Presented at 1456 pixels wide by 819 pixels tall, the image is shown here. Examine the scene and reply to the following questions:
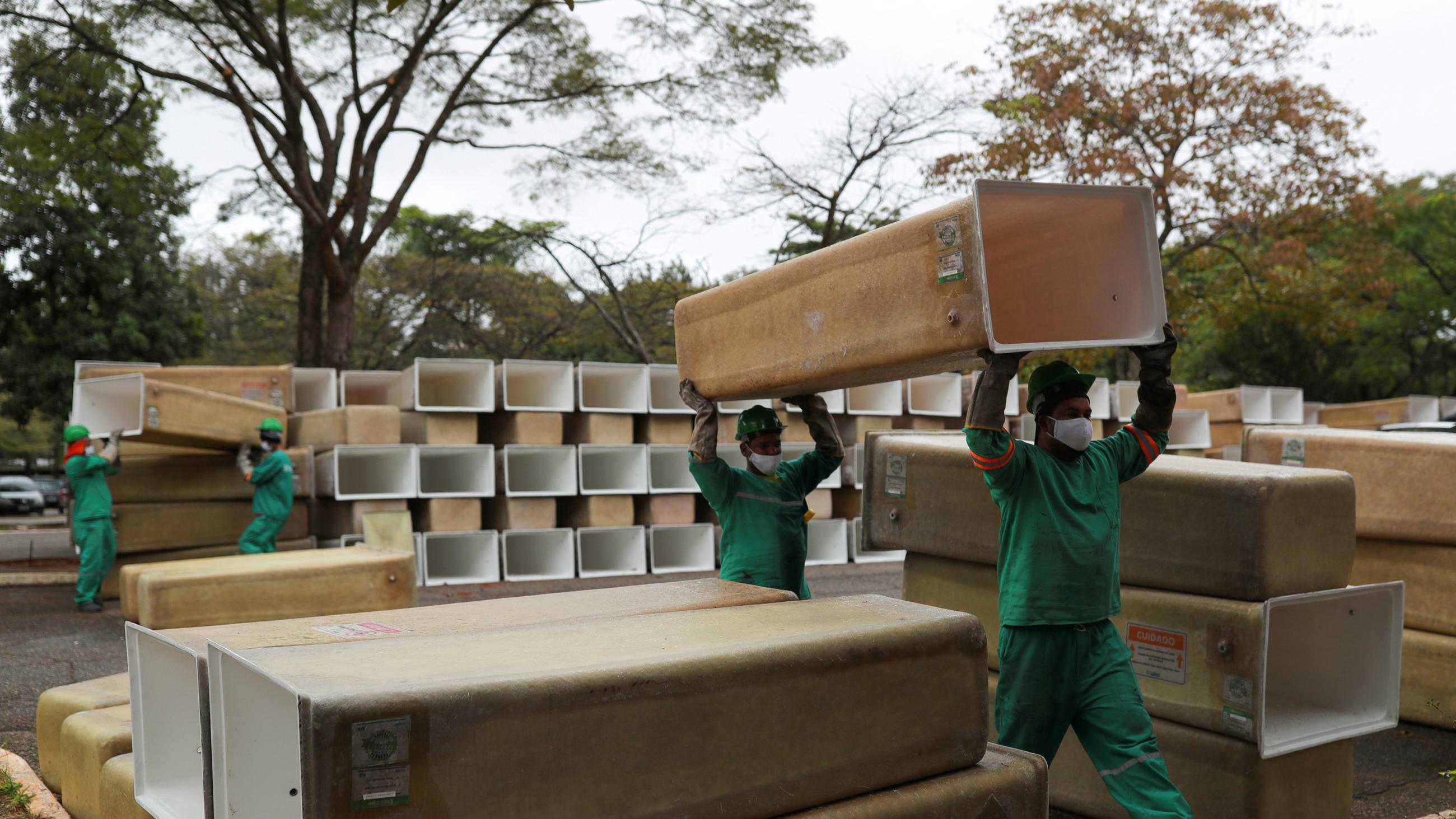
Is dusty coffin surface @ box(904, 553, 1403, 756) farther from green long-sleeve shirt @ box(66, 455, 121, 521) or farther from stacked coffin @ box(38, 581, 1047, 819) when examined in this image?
green long-sleeve shirt @ box(66, 455, 121, 521)

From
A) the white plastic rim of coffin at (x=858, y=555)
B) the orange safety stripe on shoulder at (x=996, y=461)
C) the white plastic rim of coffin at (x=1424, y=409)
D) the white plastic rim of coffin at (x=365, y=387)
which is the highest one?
the white plastic rim of coffin at (x=365, y=387)

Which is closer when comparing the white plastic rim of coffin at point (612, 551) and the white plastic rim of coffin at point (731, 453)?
the white plastic rim of coffin at point (731, 453)

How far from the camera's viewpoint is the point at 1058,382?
381 cm

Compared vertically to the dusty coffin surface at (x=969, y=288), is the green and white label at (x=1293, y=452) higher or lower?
lower

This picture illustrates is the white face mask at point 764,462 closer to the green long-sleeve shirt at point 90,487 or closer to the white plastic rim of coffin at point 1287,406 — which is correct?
the green long-sleeve shirt at point 90,487

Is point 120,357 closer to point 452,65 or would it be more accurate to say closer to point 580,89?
point 452,65

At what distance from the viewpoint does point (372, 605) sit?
20.9 ft

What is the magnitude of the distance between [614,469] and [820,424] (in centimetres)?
715

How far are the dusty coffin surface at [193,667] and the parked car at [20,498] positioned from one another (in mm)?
33271

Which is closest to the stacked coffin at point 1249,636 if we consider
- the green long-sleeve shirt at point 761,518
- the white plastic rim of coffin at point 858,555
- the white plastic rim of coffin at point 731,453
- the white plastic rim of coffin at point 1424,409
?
the green long-sleeve shirt at point 761,518

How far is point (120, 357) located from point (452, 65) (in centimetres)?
902

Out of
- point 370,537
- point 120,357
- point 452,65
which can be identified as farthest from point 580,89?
point 120,357

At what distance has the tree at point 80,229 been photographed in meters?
14.7

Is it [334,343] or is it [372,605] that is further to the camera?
[334,343]
